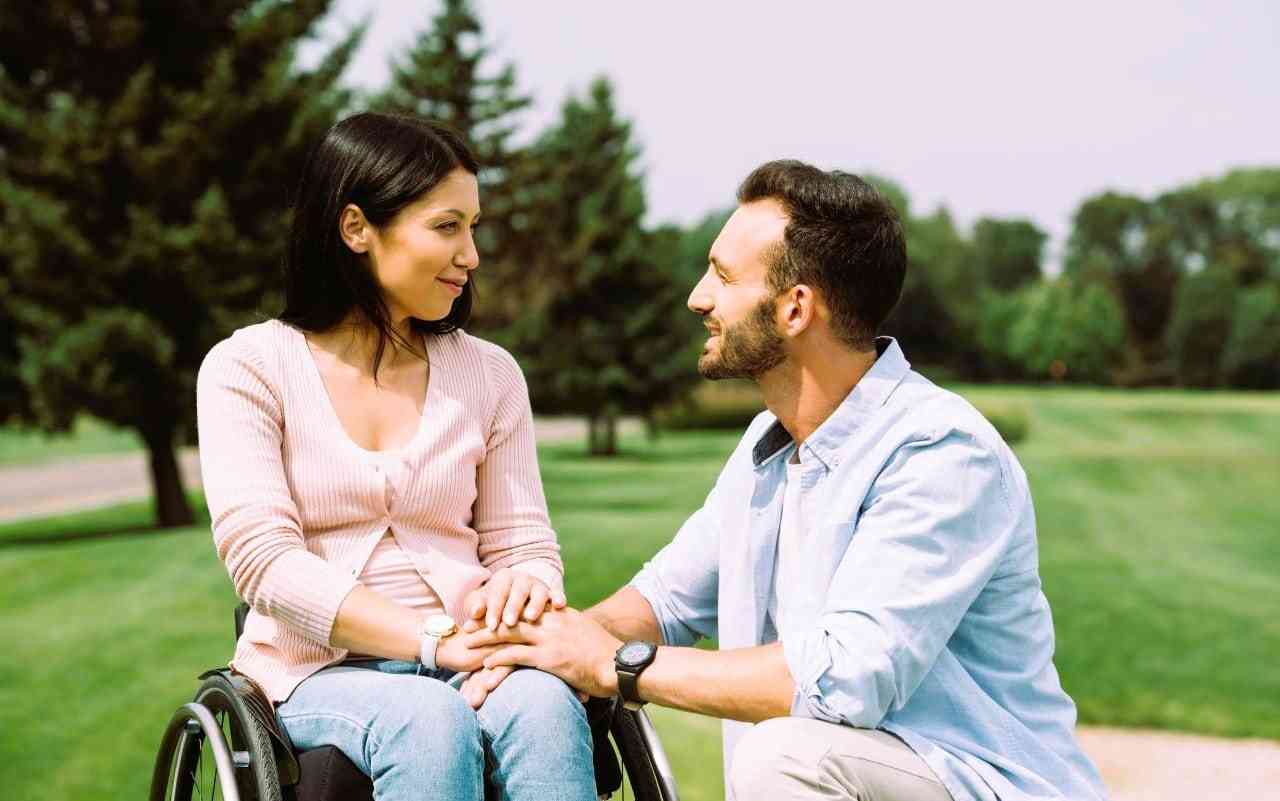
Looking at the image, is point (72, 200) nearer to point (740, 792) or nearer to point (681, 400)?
point (740, 792)

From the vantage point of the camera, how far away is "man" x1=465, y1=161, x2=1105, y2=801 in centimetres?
197

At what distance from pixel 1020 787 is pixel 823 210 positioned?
101 cm

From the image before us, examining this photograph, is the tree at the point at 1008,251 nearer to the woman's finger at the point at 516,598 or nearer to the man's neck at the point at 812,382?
the man's neck at the point at 812,382

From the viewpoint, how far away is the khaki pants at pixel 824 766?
75.4 inches

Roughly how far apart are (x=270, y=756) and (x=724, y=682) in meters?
0.72

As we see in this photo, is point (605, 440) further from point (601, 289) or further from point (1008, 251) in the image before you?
point (1008, 251)

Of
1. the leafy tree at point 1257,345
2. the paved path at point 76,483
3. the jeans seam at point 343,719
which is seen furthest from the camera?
the leafy tree at point 1257,345

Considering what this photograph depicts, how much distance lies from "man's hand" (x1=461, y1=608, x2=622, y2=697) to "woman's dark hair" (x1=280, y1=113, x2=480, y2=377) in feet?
1.85

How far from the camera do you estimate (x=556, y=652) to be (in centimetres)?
221

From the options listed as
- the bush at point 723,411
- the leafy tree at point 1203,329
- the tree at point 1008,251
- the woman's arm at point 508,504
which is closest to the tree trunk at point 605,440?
the bush at point 723,411

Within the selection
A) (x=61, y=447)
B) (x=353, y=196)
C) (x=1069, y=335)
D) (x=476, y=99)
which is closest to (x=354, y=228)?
(x=353, y=196)

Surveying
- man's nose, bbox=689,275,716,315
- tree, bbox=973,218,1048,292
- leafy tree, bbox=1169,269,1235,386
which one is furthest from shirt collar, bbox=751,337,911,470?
tree, bbox=973,218,1048,292

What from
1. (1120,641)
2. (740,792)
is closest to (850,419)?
(740,792)

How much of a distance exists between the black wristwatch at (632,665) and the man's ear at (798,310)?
23.9 inches
